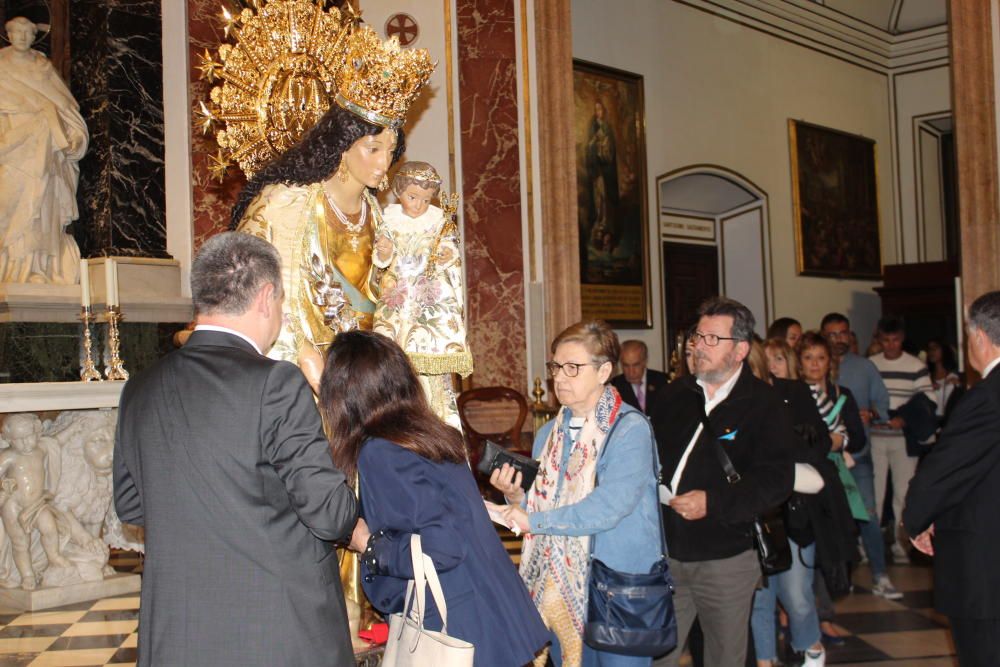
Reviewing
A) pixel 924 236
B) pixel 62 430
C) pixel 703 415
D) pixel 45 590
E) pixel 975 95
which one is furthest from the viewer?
pixel 924 236

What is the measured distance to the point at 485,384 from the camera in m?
10.2

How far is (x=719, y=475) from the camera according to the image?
385 centimetres

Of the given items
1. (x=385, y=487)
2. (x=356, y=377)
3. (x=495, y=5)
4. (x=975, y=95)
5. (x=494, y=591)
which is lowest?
(x=494, y=591)

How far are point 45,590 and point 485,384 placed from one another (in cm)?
469

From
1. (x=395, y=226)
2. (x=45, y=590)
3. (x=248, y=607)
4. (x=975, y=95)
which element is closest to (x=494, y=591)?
(x=248, y=607)

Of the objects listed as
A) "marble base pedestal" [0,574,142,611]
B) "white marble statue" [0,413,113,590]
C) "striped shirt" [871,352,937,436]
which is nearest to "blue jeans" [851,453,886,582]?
"striped shirt" [871,352,937,436]

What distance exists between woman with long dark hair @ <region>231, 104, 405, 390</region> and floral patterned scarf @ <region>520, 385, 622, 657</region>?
96cm

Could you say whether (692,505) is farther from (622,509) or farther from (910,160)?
(910,160)

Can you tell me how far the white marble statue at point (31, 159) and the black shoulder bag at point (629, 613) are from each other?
19.3ft

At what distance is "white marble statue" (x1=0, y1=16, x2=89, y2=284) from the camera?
7617 mm

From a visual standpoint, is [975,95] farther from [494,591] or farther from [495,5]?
[494,591]

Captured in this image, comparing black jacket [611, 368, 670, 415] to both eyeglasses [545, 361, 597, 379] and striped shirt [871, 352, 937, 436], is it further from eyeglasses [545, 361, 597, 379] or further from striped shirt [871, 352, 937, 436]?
eyeglasses [545, 361, 597, 379]

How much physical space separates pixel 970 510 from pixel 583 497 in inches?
53.5

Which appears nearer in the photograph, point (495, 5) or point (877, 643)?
point (877, 643)
